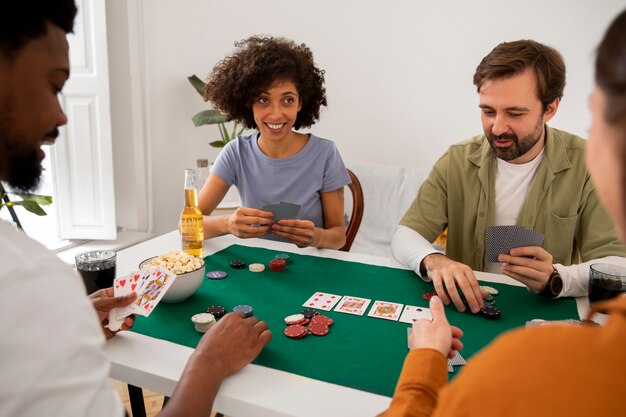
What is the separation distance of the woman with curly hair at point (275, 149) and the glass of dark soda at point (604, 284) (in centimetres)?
100

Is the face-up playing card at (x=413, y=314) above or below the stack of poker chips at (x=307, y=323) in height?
above

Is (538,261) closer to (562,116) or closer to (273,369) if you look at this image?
(273,369)

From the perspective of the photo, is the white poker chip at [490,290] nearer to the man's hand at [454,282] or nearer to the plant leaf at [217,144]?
the man's hand at [454,282]

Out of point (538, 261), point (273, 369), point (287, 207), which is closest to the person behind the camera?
point (273, 369)

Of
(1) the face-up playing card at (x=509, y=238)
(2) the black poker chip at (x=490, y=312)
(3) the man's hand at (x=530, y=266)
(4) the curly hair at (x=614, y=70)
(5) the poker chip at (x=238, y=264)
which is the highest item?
(4) the curly hair at (x=614, y=70)

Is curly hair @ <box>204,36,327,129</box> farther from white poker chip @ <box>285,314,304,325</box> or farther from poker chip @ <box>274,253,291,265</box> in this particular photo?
white poker chip @ <box>285,314,304,325</box>

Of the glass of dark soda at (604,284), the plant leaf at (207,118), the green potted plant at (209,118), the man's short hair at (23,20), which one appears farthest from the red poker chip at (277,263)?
the plant leaf at (207,118)

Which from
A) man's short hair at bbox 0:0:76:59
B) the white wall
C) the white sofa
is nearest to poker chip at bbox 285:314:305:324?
man's short hair at bbox 0:0:76:59

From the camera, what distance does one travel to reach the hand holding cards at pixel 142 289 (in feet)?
3.80

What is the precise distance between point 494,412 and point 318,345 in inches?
26.0

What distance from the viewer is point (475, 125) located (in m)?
3.53

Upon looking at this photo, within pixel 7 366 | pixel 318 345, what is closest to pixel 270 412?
pixel 318 345

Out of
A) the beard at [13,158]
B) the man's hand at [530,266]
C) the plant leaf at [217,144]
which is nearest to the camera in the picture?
the beard at [13,158]

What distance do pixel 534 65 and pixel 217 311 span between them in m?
1.49
